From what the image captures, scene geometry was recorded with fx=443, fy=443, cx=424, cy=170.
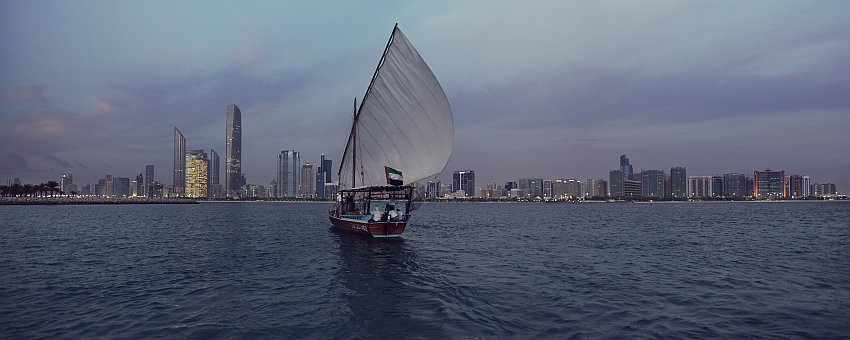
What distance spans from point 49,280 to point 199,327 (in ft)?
51.8

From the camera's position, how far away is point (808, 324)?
15.5 meters

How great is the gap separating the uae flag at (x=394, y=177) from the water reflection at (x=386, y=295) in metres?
6.52

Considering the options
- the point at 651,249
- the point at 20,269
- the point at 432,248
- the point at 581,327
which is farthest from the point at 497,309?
the point at 20,269

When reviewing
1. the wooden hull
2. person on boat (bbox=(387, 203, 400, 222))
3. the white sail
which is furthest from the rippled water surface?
the white sail

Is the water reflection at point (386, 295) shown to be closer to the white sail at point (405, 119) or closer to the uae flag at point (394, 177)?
the uae flag at point (394, 177)

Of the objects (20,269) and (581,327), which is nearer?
(581,327)

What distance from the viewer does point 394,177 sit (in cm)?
4112

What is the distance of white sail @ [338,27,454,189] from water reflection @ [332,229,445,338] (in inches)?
345

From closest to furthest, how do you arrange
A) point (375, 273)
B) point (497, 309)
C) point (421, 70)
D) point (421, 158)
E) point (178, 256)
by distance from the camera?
point (497, 309), point (375, 273), point (178, 256), point (421, 70), point (421, 158)

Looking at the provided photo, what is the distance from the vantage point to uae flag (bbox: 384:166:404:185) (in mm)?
40594

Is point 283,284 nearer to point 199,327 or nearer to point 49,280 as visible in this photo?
point 199,327

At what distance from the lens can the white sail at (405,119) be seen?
37406 mm

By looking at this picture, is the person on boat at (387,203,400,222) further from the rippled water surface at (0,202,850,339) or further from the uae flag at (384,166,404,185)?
the rippled water surface at (0,202,850,339)

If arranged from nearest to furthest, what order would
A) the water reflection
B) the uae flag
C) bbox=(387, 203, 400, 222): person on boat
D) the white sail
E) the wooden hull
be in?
the water reflection → the white sail → the uae flag → the wooden hull → bbox=(387, 203, 400, 222): person on boat
